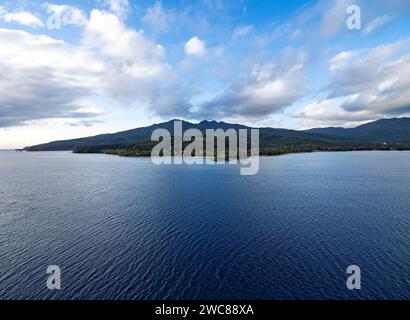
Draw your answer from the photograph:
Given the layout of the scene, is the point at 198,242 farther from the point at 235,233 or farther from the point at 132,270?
the point at 132,270

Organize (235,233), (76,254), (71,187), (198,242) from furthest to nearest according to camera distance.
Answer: (71,187) < (235,233) < (198,242) < (76,254)

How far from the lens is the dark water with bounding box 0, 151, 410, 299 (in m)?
26.1

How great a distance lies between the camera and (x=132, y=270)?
2900 centimetres

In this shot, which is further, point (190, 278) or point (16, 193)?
point (16, 193)

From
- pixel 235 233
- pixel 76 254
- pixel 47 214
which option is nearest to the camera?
pixel 76 254

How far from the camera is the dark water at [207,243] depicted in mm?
26141

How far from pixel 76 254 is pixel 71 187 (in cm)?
5398

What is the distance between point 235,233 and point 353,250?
16.2 m

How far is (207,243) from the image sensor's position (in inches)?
1446

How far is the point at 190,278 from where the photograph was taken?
90.8ft

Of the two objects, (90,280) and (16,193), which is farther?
(16,193)
